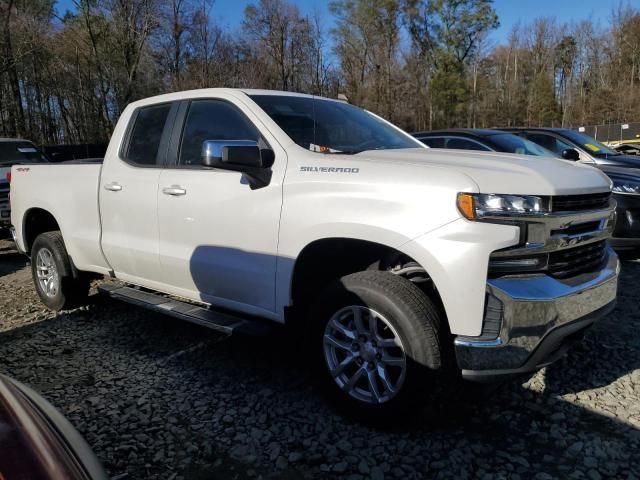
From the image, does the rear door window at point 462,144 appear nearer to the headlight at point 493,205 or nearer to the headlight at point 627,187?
the headlight at point 627,187

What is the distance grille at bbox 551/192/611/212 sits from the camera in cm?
265

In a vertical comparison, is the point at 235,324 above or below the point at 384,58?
below

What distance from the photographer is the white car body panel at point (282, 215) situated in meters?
2.54

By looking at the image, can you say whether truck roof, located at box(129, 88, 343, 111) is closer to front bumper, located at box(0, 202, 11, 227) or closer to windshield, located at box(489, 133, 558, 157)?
windshield, located at box(489, 133, 558, 157)

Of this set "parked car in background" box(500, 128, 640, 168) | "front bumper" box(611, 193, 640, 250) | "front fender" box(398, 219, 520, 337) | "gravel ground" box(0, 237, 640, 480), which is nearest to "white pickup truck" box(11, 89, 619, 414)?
"front fender" box(398, 219, 520, 337)

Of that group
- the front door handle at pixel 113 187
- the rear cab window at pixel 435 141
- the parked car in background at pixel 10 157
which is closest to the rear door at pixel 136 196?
the front door handle at pixel 113 187

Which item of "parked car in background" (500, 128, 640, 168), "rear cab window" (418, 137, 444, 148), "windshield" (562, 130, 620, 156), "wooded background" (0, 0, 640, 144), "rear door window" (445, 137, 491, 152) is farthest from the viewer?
"wooded background" (0, 0, 640, 144)

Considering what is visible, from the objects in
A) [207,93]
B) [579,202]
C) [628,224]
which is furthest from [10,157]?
[579,202]

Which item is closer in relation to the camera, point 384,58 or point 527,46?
point 384,58

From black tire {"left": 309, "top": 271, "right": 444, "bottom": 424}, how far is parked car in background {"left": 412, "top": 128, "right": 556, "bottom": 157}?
4.74 meters

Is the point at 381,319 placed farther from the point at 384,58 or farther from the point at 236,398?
the point at 384,58

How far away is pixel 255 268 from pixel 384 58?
39035mm

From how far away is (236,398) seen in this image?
11.1ft

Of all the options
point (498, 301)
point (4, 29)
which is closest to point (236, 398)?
point (498, 301)
